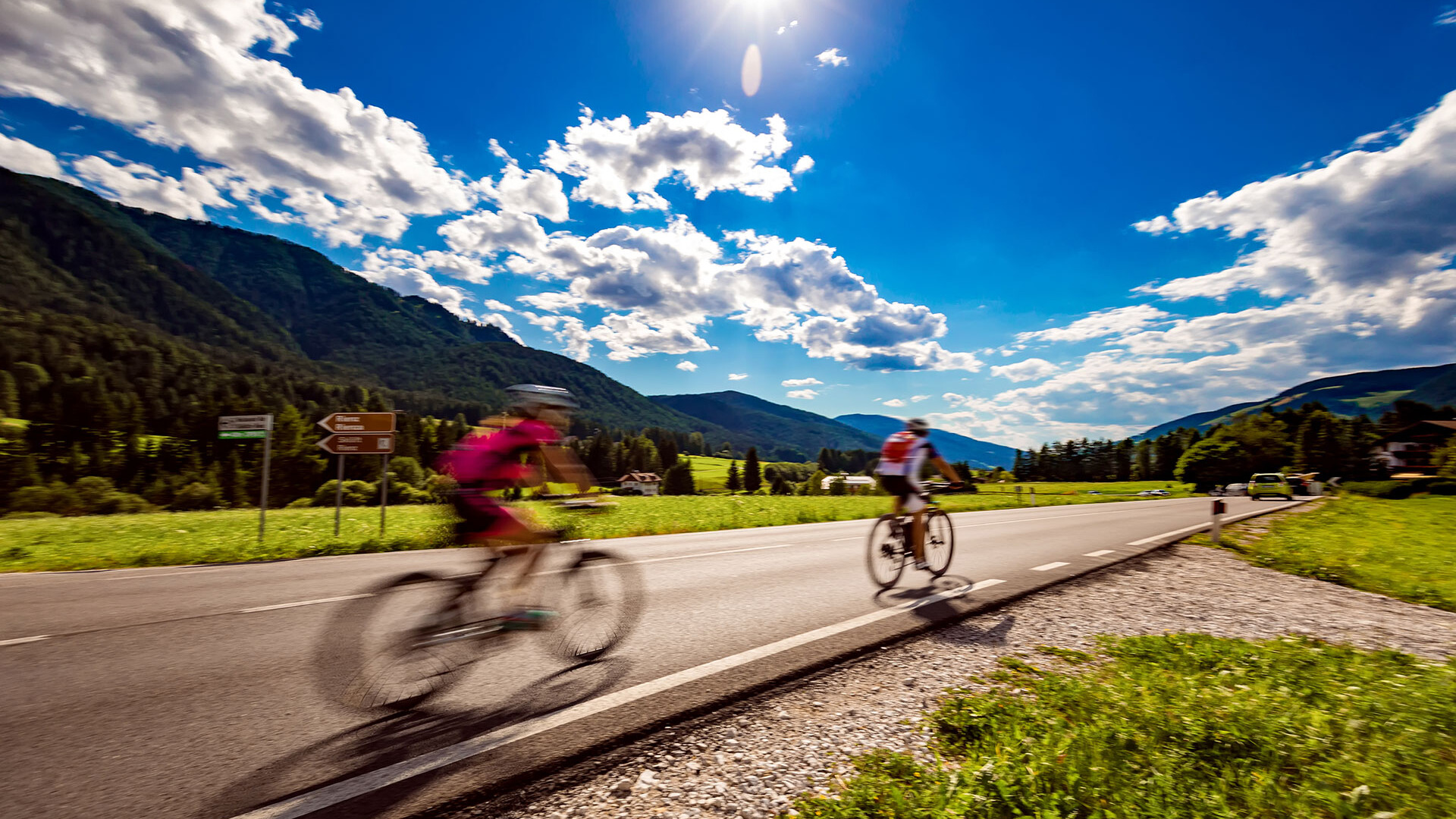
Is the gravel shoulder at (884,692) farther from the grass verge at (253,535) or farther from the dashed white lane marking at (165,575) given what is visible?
the dashed white lane marking at (165,575)

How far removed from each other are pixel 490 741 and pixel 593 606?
5.19 feet

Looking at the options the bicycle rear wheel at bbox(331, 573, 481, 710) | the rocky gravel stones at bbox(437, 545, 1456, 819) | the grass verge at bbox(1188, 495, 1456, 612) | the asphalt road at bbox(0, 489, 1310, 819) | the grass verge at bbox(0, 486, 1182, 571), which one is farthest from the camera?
the grass verge at bbox(0, 486, 1182, 571)

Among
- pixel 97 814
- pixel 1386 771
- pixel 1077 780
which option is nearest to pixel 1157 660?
pixel 1386 771

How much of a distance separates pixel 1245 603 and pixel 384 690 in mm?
8970

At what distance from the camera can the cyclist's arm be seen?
→ 4.40 m

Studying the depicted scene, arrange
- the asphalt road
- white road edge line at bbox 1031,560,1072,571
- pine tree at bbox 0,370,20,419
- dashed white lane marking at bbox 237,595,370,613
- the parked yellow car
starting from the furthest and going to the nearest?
1. pine tree at bbox 0,370,20,419
2. the parked yellow car
3. white road edge line at bbox 1031,560,1072,571
4. dashed white lane marking at bbox 237,595,370,613
5. the asphalt road

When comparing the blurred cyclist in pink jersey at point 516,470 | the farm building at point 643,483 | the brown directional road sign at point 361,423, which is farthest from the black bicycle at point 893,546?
the farm building at point 643,483

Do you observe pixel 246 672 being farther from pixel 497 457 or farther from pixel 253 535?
pixel 253 535

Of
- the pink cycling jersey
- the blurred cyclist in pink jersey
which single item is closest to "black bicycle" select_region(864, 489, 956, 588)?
the blurred cyclist in pink jersey

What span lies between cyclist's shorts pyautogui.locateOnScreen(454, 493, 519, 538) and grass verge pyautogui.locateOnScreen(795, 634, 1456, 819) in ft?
9.23

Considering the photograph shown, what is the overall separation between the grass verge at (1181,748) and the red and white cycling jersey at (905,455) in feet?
11.4

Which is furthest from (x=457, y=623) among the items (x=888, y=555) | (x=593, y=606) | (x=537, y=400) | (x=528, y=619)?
(x=888, y=555)

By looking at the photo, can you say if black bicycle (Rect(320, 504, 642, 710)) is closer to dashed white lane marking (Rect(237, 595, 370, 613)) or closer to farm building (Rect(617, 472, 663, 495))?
dashed white lane marking (Rect(237, 595, 370, 613))

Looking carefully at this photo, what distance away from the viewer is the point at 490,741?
3.15 m
